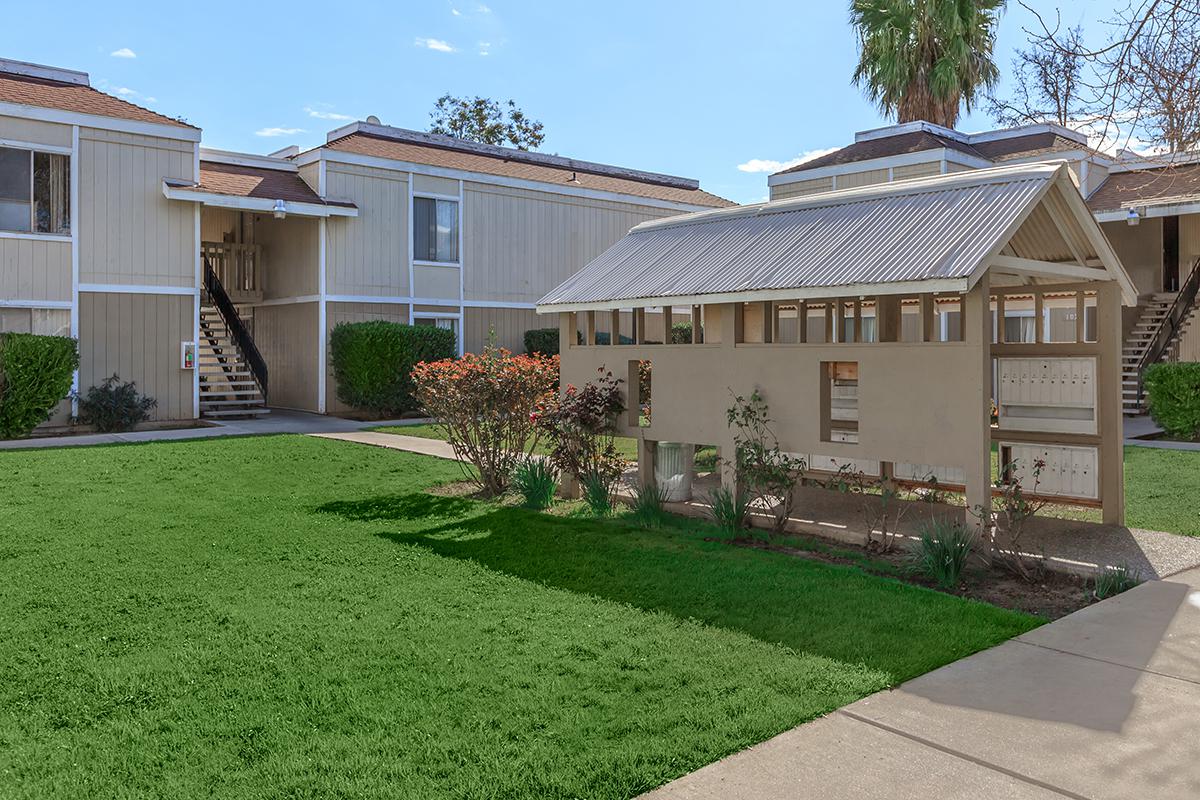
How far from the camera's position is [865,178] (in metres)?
21.5

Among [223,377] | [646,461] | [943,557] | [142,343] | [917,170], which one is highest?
[917,170]

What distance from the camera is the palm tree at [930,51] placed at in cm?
2667

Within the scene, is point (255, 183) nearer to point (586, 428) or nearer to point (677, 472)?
point (586, 428)

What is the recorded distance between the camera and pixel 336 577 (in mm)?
6387

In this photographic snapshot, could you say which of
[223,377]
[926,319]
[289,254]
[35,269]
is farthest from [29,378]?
[926,319]

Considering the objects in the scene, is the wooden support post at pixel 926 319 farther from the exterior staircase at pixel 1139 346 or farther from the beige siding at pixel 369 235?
the beige siding at pixel 369 235

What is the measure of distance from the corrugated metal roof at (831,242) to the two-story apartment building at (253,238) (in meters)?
10.5

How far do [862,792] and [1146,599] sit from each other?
351 centimetres

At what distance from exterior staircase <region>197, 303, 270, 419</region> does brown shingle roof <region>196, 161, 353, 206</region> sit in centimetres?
307

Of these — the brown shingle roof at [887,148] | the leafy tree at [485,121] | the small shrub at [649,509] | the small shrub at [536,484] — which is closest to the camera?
the small shrub at [649,509]

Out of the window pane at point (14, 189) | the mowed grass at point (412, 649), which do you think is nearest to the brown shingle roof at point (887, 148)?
the window pane at point (14, 189)

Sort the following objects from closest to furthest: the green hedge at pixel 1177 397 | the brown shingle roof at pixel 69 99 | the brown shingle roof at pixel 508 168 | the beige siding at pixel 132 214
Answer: the green hedge at pixel 1177 397
the brown shingle roof at pixel 69 99
the beige siding at pixel 132 214
the brown shingle roof at pixel 508 168

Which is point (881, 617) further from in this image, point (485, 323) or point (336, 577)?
point (485, 323)

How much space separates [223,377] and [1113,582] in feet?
55.9
